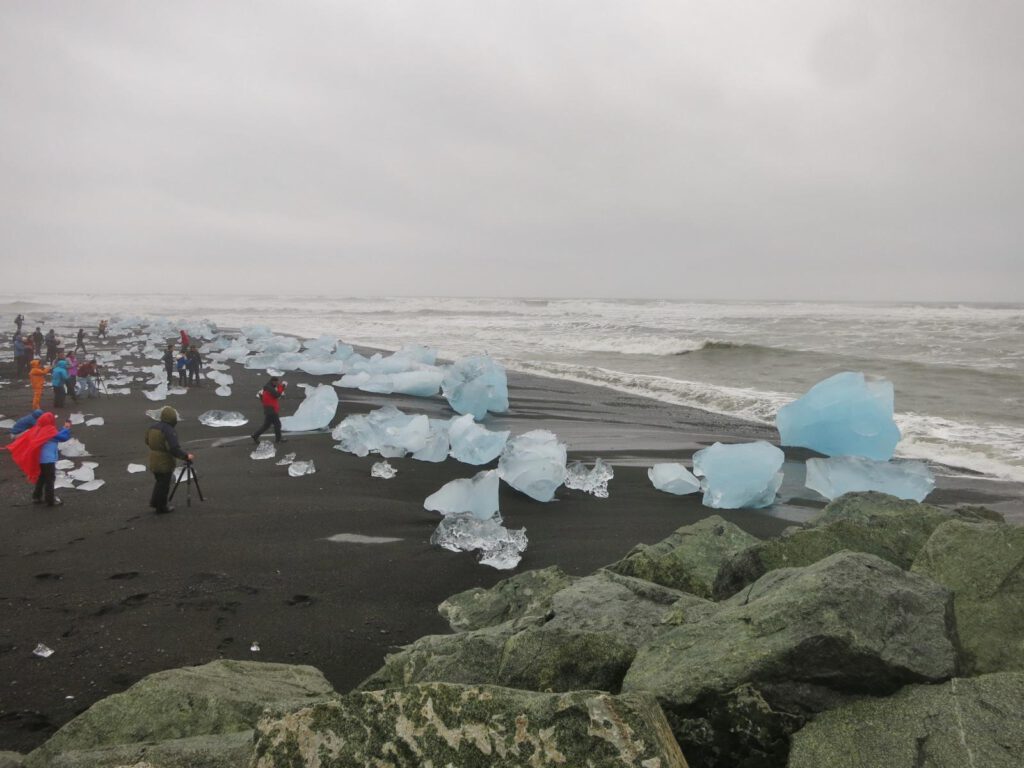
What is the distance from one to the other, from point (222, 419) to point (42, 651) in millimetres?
6979

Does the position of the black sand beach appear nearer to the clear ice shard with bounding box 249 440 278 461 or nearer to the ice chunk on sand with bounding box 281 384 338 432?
the clear ice shard with bounding box 249 440 278 461

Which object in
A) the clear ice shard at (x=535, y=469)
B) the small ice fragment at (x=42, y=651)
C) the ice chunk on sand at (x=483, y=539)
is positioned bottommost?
the small ice fragment at (x=42, y=651)

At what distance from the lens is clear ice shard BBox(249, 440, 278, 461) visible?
27.2ft

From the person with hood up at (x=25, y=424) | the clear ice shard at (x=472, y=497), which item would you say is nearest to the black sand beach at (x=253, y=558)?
the clear ice shard at (x=472, y=497)

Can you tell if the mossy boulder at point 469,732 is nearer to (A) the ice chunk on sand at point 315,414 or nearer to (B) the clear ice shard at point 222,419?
(A) the ice chunk on sand at point 315,414

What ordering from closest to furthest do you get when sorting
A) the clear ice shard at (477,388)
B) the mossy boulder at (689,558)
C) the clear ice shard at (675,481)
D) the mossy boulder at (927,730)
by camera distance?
the mossy boulder at (927,730)
the mossy boulder at (689,558)
the clear ice shard at (675,481)
the clear ice shard at (477,388)

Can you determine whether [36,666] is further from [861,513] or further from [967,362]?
[967,362]

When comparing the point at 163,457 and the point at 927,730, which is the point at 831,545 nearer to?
the point at 927,730

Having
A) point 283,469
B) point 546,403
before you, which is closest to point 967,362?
point 546,403

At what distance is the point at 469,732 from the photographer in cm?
172

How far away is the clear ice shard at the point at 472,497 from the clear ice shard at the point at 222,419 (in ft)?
18.3

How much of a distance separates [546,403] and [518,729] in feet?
37.0

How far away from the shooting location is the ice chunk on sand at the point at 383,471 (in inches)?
297

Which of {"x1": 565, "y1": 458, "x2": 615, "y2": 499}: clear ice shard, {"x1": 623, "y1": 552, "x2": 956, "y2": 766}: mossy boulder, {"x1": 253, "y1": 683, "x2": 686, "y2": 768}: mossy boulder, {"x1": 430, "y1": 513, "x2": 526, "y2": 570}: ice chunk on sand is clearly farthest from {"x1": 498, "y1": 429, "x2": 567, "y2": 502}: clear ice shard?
{"x1": 253, "y1": 683, "x2": 686, "y2": 768}: mossy boulder
